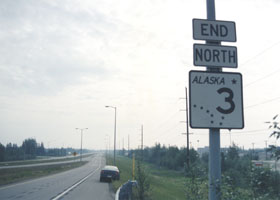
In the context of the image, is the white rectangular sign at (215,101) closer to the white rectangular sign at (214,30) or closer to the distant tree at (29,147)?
the white rectangular sign at (214,30)

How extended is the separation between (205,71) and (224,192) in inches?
72.1

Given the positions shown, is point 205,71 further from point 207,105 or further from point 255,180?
point 255,180

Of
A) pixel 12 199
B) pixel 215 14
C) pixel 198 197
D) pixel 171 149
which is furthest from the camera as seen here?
pixel 171 149

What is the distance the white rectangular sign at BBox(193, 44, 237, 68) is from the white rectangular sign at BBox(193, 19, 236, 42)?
144 mm

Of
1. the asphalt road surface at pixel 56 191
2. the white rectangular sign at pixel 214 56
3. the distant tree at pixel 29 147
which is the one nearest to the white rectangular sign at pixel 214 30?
the white rectangular sign at pixel 214 56

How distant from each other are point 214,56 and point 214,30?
16.2 inches

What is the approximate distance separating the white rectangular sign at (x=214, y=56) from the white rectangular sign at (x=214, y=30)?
144 millimetres

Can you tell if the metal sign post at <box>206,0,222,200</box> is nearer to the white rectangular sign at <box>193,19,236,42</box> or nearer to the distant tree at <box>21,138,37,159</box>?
the white rectangular sign at <box>193,19,236,42</box>

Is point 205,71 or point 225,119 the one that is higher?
point 205,71

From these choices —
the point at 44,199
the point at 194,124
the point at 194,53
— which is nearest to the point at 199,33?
the point at 194,53

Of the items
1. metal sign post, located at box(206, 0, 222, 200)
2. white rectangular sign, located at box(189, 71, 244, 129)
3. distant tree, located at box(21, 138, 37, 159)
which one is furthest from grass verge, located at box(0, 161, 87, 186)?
distant tree, located at box(21, 138, 37, 159)

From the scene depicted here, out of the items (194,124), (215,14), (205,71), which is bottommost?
(194,124)

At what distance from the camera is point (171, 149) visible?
9838cm

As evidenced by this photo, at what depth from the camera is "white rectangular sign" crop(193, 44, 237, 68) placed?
3.84m
